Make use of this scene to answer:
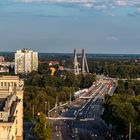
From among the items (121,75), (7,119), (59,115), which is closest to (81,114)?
(59,115)

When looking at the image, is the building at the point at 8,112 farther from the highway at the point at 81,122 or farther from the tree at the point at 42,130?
the highway at the point at 81,122

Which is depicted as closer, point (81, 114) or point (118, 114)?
point (118, 114)

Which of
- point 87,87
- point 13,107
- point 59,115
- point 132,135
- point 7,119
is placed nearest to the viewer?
point 7,119

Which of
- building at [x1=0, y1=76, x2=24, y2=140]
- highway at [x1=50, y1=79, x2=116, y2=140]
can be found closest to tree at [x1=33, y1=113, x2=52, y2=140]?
building at [x1=0, y1=76, x2=24, y2=140]

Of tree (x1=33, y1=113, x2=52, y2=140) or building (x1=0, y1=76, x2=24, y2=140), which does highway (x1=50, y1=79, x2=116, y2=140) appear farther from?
building (x1=0, y1=76, x2=24, y2=140)

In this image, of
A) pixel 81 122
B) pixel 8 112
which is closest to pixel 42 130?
pixel 8 112

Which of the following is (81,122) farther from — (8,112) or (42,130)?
(8,112)

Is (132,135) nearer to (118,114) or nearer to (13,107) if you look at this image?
(118,114)

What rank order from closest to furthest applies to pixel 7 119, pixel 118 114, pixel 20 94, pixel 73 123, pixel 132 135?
pixel 7 119
pixel 20 94
pixel 132 135
pixel 118 114
pixel 73 123

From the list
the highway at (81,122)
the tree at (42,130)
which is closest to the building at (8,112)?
the tree at (42,130)

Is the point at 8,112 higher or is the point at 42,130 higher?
the point at 8,112

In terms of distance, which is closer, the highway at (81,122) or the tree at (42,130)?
→ the tree at (42,130)
